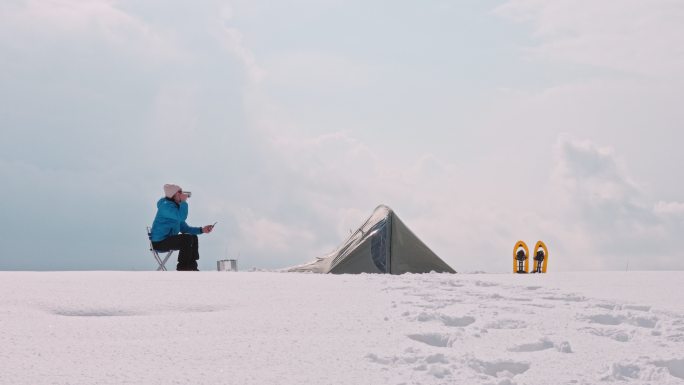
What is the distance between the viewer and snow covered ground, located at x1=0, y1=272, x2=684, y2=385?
288 centimetres

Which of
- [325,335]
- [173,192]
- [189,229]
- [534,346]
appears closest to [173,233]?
[189,229]

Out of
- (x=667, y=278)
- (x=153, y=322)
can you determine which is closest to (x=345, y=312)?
(x=153, y=322)

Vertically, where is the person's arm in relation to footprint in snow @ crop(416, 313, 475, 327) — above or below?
above

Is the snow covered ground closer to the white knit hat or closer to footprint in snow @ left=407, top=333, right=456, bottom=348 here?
footprint in snow @ left=407, top=333, right=456, bottom=348

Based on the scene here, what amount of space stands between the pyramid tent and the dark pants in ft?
6.22

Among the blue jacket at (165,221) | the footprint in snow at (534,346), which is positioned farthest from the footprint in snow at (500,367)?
the blue jacket at (165,221)

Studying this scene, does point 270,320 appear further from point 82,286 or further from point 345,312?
point 82,286

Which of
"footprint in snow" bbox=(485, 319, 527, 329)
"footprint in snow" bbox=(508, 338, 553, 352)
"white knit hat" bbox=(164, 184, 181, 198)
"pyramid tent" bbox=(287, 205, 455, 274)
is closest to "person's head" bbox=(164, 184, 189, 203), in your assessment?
"white knit hat" bbox=(164, 184, 181, 198)

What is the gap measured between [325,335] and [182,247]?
5.71 metres

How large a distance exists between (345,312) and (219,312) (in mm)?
796

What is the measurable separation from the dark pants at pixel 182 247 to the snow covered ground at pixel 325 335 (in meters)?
3.28

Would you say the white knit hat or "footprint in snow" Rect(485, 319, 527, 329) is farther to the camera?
the white knit hat

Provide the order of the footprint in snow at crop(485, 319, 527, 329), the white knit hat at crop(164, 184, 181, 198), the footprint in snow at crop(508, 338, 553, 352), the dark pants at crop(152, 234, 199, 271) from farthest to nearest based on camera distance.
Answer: the white knit hat at crop(164, 184, 181, 198) < the dark pants at crop(152, 234, 199, 271) < the footprint in snow at crop(485, 319, 527, 329) < the footprint in snow at crop(508, 338, 553, 352)

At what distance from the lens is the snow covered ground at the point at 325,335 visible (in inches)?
113
